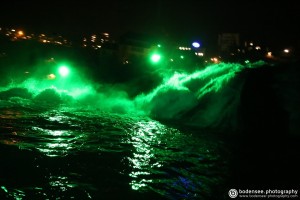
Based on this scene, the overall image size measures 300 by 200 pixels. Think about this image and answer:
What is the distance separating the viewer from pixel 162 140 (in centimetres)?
1184

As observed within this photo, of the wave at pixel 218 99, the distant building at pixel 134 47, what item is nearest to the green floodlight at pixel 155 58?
the distant building at pixel 134 47

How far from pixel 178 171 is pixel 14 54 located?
49.5 metres

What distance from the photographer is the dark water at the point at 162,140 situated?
734 centimetres

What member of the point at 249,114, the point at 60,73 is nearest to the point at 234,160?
the point at 249,114

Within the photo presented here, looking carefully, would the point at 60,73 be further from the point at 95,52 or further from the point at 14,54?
the point at 95,52

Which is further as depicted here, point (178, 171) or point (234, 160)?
→ point (234, 160)

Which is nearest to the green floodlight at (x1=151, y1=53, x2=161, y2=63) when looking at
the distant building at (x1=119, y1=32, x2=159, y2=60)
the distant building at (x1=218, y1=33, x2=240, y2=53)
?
the distant building at (x1=119, y1=32, x2=159, y2=60)

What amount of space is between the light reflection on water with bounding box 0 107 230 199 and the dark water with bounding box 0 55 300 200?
0.09 ft

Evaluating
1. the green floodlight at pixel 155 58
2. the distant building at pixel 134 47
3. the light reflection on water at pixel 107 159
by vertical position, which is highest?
the distant building at pixel 134 47

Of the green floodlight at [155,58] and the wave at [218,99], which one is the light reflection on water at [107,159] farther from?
the green floodlight at [155,58]

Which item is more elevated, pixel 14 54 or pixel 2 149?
pixel 14 54

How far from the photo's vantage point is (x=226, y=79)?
17688mm

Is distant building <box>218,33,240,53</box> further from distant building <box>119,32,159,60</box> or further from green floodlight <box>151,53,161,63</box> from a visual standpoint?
green floodlight <box>151,53,161,63</box>

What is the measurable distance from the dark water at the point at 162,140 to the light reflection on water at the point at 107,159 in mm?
28
